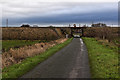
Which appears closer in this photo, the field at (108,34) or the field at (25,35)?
the field at (108,34)

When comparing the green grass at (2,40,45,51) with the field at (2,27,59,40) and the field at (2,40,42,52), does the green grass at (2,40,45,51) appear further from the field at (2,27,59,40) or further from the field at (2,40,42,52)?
the field at (2,27,59,40)

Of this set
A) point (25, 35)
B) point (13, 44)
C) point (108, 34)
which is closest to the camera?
point (13, 44)

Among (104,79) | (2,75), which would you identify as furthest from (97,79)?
(2,75)

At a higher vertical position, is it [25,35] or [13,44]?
[25,35]

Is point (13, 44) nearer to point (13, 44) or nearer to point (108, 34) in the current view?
point (13, 44)

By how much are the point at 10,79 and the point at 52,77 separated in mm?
2204

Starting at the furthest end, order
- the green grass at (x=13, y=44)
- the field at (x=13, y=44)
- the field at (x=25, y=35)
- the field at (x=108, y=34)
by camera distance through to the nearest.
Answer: the field at (x=25, y=35) → the field at (x=108, y=34) → the green grass at (x=13, y=44) → the field at (x=13, y=44)

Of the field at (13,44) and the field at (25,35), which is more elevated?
the field at (25,35)

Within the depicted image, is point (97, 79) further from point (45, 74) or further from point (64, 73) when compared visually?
point (45, 74)

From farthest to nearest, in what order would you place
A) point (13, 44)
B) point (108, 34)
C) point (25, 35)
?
1. point (25, 35)
2. point (108, 34)
3. point (13, 44)

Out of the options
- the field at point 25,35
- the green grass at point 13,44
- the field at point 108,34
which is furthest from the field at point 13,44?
the field at point 108,34

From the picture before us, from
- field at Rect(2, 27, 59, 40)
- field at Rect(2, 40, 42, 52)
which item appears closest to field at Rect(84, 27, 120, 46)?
field at Rect(2, 27, 59, 40)

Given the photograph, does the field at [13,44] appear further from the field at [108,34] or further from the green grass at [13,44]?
the field at [108,34]

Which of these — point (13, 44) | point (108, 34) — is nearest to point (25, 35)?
point (108, 34)
